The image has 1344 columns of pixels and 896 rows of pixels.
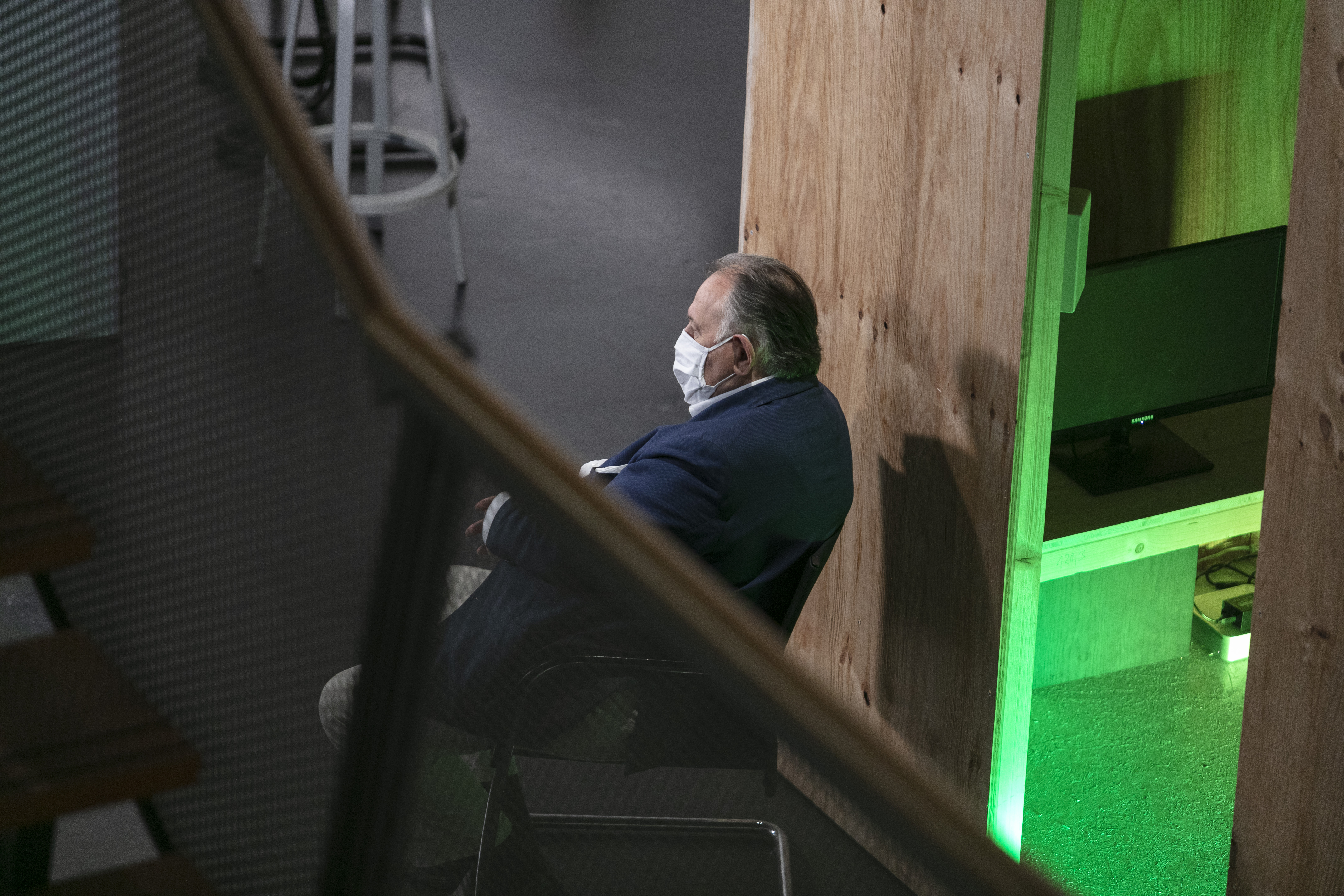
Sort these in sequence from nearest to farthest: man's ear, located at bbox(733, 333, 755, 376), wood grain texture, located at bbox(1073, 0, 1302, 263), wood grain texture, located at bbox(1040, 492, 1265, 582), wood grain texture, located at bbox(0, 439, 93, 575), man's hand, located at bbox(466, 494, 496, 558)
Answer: man's hand, located at bbox(466, 494, 496, 558)
wood grain texture, located at bbox(0, 439, 93, 575)
man's ear, located at bbox(733, 333, 755, 376)
wood grain texture, located at bbox(1040, 492, 1265, 582)
wood grain texture, located at bbox(1073, 0, 1302, 263)

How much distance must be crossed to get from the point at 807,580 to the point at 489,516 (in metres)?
1.98

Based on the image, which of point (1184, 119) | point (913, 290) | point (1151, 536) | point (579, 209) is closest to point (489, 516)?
point (913, 290)

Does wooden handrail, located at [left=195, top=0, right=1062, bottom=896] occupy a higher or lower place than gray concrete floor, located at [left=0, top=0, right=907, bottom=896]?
higher

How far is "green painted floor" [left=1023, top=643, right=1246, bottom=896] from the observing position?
3354 mm

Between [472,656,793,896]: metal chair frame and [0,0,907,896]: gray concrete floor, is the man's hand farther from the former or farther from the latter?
[0,0,907,896]: gray concrete floor

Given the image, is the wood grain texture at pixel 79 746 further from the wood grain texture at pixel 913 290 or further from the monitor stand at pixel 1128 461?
the monitor stand at pixel 1128 461

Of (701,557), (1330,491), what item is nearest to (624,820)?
(1330,491)

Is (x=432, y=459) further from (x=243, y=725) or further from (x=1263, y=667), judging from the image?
(x=1263, y=667)

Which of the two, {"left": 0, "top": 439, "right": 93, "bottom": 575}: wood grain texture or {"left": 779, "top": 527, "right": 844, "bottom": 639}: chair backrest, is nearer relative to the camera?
{"left": 0, "top": 439, "right": 93, "bottom": 575}: wood grain texture

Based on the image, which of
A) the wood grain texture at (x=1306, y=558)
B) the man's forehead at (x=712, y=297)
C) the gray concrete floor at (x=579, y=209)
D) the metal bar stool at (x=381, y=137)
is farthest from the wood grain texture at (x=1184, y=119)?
the metal bar stool at (x=381, y=137)

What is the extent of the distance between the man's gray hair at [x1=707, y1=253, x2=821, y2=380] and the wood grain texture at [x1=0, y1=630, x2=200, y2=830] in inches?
75.3

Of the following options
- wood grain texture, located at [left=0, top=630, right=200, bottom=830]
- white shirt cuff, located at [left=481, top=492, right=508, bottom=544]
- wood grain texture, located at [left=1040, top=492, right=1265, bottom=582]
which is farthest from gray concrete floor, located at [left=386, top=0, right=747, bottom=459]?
white shirt cuff, located at [left=481, top=492, right=508, bottom=544]

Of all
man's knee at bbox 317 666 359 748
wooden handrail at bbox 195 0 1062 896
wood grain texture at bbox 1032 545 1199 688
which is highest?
wooden handrail at bbox 195 0 1062 896

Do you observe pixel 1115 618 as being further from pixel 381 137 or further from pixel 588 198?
pixel 588 198
